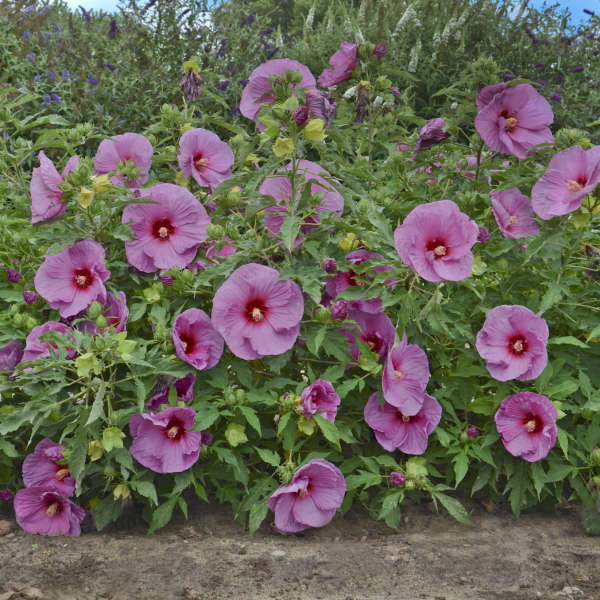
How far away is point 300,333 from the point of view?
228cm

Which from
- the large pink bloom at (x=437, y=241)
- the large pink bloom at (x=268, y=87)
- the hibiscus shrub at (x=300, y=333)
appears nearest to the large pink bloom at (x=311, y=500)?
the hibiscus shrub at (x=300, y=333)

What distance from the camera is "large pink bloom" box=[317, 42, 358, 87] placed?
8.65ft

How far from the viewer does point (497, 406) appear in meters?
2.37

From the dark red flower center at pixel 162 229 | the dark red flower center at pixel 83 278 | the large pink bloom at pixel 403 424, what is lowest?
the large pink bloom at pixel 403 424

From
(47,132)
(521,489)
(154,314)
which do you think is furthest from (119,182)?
(521,489)

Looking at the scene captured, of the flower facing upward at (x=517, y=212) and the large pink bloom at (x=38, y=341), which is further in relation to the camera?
the flower facing upward at (x=517, y=212)

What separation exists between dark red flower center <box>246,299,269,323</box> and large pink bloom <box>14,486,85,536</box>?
0.78 meters

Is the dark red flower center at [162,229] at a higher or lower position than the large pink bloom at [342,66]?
lower

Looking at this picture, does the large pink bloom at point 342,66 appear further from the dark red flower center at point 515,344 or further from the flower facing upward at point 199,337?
the dark red flower center at point 515,344

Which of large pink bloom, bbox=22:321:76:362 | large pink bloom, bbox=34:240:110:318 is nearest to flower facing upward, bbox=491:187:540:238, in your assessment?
large pink bloom, bbox=34:240:110:318

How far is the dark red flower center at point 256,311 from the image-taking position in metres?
2.20

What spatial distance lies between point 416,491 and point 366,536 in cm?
22

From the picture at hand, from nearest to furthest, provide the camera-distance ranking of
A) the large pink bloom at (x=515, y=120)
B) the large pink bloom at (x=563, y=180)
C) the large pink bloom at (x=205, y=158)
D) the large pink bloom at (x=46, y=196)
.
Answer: the large pink bloom at (x=563, y=180)
the large pink bloom at (x=46, y=196)
the large pink bloom at (x=515, y=120)
the large pink bloom at (x=205, y=158)

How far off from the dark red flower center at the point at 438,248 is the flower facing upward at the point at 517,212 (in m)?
0.41
